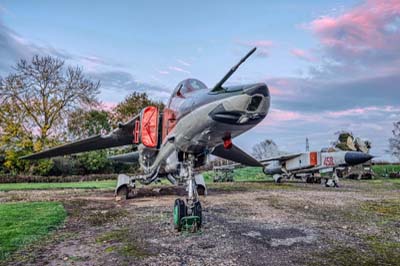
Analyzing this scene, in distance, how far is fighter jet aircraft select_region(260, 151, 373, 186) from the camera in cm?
1961

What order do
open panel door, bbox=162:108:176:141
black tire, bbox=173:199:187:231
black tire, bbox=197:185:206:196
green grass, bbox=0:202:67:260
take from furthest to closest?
1. black tire, bbox=197:185:206:196
2. open panel door, bbox=162:108:176:141
3. black tire, bbox=173:199:187:231
4. green grass, bbox=0:202:67:260

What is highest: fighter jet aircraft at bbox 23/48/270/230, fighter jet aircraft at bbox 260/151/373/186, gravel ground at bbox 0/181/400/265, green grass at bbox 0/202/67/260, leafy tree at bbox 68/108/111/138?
leafy tree at bbox 68/108/111/138

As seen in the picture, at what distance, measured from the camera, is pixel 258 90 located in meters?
4.47

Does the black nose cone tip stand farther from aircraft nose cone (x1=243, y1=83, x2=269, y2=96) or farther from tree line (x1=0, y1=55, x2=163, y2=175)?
tree line (x1=0, y1=55, x2=163, y2=175)

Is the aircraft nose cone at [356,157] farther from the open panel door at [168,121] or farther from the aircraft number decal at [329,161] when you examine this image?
the open panel door at [168,121]

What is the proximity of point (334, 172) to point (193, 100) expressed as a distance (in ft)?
58.2

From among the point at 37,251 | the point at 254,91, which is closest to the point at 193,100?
the point at 254,91

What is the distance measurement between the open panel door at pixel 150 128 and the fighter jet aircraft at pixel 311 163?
15.4 metres

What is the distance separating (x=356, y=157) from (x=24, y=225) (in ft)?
63.2

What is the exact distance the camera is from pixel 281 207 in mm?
9320

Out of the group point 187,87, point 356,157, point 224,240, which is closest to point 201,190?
point 187,87

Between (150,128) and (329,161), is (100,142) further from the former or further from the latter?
(329,161)

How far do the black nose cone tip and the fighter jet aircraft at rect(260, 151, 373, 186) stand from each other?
17278mm

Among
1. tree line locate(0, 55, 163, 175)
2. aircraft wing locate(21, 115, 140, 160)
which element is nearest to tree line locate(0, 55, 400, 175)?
tree line locate(0, 55, 163, 175)
